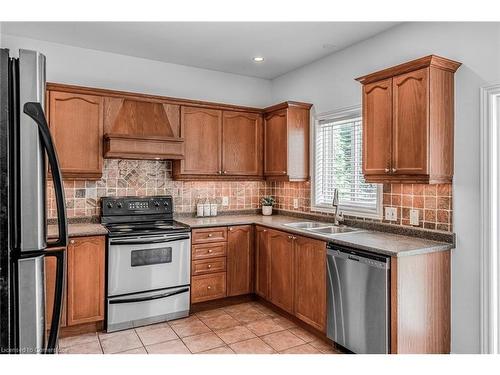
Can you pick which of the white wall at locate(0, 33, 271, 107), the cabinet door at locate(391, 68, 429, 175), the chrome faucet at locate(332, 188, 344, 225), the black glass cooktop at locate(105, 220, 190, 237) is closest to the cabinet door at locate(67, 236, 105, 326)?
the black glass cooktop at locate(105, 220, 190, 237)

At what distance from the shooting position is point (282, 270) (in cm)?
351

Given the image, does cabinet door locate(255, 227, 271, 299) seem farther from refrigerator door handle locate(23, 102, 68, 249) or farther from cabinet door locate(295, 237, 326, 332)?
refrigerator door handle locate(23, 102, 68, 249)

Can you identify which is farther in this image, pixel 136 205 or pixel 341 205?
pixel 136 205

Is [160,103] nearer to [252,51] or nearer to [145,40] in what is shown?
[145,40]

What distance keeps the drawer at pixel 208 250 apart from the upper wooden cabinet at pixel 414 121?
171cm

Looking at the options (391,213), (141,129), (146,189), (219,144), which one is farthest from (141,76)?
(391,213)

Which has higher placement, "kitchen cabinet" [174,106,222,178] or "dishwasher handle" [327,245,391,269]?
"kitchen cabinet" [174,106,222,178]

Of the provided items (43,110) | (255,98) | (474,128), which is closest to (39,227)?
(43,110)

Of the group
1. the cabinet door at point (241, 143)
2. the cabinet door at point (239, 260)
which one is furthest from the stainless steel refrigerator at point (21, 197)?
the cabinet door at point (241, 143)

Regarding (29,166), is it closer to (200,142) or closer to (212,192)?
(200,142)

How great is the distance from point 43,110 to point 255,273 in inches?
119

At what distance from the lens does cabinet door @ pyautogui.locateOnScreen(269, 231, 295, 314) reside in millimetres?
3387

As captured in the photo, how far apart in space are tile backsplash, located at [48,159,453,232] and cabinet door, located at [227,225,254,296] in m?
0.68

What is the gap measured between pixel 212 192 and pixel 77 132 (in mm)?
1633
